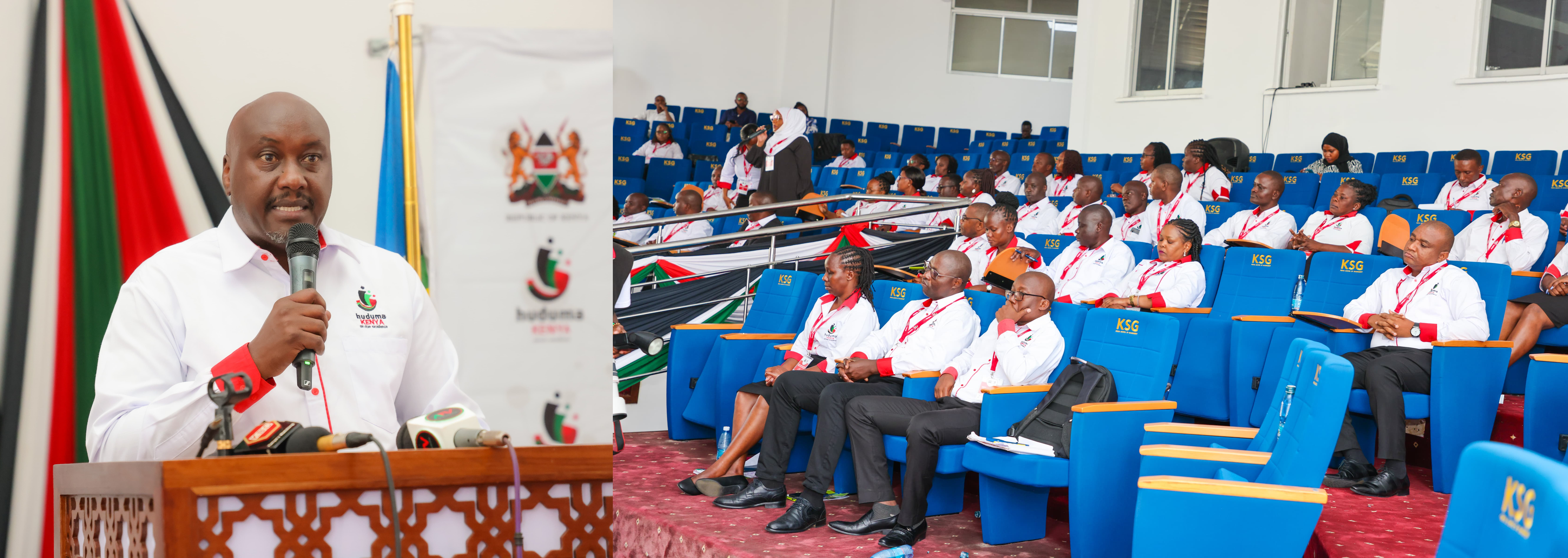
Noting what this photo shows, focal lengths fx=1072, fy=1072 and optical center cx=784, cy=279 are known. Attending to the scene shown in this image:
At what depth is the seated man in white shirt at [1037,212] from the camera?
6.63m

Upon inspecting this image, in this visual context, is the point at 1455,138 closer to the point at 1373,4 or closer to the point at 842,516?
the point at 1373,4

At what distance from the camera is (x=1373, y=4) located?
808cm

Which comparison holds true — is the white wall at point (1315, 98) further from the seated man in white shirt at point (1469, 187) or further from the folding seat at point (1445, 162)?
the seated man in white shirt at point (1469, 187)

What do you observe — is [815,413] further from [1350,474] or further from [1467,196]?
[1467,196]

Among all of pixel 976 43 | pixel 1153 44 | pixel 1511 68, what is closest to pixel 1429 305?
pixel 1511 68

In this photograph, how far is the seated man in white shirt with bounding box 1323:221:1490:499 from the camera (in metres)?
3.50

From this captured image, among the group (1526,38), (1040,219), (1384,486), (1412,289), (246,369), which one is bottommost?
(1384,486)

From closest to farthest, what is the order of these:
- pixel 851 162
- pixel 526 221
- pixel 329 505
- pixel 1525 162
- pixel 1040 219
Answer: pixel 329 505
pixel 526 221
pixel 1525 162
pixel 1040 219
pixel 851 162

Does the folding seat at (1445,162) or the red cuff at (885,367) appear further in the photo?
the folding seat at (1445,162)

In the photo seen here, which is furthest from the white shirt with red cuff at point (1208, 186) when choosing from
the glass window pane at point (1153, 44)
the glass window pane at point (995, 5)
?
the glass window pane at point (995, 5)

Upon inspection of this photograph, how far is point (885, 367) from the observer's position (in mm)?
3824

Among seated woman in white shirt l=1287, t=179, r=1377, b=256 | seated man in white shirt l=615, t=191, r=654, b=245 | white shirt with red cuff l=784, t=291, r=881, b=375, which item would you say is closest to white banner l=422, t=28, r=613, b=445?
white shirt with red cuff l=784, t=291, r=881, b=375

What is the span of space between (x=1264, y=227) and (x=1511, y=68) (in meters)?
3.10

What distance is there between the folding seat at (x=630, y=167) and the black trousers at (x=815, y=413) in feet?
21.0
